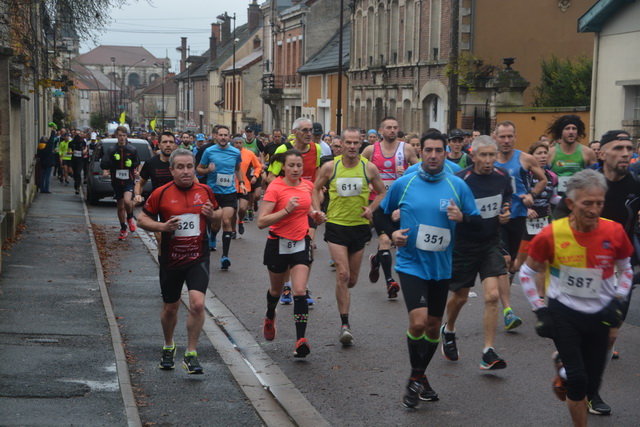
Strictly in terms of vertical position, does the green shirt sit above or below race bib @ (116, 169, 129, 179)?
above

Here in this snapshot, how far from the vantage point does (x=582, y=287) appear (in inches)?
225

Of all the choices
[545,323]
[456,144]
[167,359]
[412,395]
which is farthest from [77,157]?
[545,323]

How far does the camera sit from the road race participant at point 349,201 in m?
9.41

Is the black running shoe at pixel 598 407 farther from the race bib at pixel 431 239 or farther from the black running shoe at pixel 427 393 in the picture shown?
the race bib at pixel 431 239

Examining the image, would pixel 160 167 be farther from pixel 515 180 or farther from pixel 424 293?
pixel 424 293

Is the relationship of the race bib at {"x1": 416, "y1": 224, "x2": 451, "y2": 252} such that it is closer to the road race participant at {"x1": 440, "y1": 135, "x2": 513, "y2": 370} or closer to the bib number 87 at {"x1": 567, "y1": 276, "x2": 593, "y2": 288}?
the road race participant at {"x1": 440, "y1": 135, "x2": 513, "y2": 370}

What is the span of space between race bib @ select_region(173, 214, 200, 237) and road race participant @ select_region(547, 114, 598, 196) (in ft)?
15.1

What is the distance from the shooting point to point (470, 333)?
938cm

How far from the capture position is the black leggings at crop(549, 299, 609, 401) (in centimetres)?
559

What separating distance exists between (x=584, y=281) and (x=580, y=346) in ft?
1.24

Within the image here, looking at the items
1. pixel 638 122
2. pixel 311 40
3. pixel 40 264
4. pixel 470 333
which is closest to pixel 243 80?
pixel 311 40

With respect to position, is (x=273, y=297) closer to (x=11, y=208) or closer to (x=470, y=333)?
(x=470, y=333)

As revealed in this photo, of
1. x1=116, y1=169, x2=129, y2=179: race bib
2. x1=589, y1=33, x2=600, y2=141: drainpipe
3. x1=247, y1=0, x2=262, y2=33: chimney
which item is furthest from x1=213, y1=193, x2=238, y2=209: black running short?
x1=247, y1=0, x2=262, y2=33: chimney

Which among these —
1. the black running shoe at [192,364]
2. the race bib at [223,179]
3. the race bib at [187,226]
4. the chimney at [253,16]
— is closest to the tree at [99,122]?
the chimney at [253,16]
